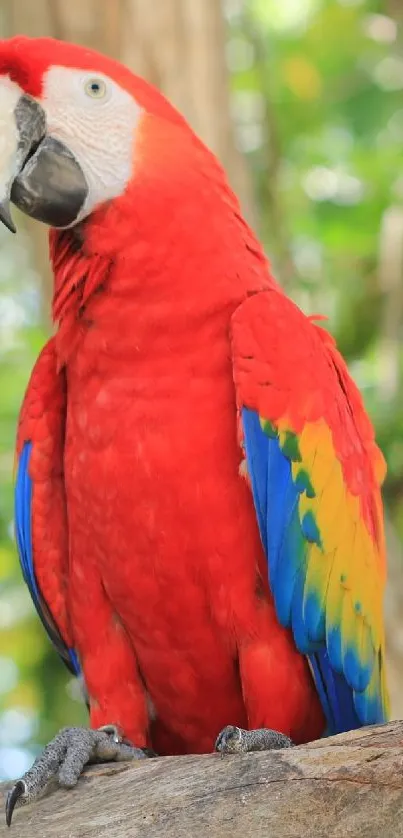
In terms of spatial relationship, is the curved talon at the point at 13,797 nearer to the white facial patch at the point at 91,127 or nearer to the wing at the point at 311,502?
the wing at the point at 311,502

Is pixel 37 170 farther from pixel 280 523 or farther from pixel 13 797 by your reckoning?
pixel 13 797

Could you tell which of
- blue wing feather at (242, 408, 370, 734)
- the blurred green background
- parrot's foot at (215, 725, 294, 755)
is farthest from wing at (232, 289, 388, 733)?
the blurred green background

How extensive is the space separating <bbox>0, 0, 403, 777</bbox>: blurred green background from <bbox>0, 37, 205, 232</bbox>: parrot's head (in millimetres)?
905

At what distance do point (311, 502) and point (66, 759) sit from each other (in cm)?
57

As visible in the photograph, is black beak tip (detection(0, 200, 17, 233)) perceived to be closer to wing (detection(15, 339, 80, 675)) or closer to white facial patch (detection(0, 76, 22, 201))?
white facial patch (detection(0, 76, 22, 201))

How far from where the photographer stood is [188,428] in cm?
172

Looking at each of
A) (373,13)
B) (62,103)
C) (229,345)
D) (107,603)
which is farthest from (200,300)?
(373,13)

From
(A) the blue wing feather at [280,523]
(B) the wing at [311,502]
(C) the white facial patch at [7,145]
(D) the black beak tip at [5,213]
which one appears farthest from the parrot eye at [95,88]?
(A) the blue wing feather at [280,523]

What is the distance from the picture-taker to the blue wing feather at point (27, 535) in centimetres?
195

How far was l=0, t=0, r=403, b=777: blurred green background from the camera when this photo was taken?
266 centimetres

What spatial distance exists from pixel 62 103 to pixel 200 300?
0.40m

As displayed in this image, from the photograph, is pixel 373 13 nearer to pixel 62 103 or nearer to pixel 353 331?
pixel 353 331

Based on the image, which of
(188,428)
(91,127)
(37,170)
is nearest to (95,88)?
(91,127)

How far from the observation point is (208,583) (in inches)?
67.9
